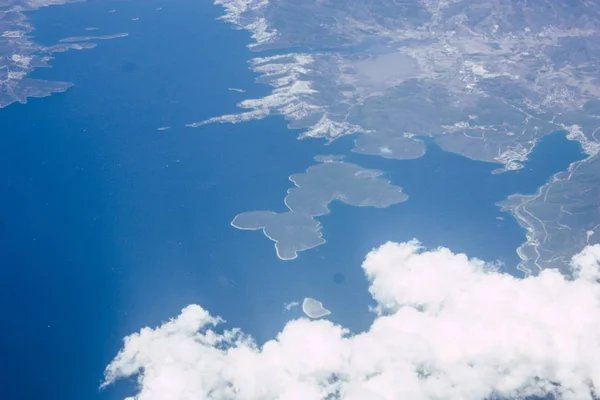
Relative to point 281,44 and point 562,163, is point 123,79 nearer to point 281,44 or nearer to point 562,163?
point 281,44

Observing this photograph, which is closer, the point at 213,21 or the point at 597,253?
the point at 597,253

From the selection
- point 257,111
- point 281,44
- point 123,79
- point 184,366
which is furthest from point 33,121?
point 184,366

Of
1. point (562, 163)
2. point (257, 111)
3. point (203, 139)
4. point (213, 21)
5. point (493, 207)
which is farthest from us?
point (213, 21)

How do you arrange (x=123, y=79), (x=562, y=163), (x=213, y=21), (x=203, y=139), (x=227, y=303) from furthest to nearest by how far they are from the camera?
(x=213, y=21), (x=123, y=79), (x=203, y=139), (x=562, y=163), (x=227, y=303)

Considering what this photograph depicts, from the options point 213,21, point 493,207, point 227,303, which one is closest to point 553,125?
point 493,207

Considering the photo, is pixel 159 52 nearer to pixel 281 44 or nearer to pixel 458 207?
pixel 281 44

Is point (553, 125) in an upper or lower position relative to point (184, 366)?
lower
